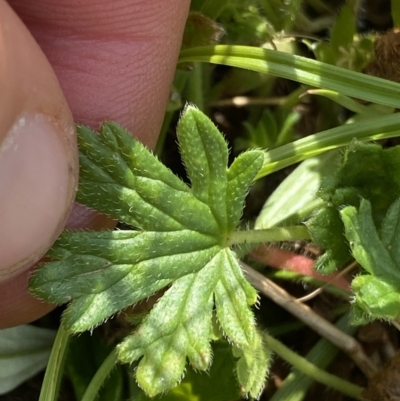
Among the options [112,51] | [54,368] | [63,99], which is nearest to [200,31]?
[112,51]

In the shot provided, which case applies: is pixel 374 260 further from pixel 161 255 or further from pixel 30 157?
pixel 30 157

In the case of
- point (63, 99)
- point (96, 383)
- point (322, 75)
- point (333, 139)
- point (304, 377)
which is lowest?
point (304, 377)

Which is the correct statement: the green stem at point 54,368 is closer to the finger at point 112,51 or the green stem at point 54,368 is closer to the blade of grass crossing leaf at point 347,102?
the finger at point 112,51

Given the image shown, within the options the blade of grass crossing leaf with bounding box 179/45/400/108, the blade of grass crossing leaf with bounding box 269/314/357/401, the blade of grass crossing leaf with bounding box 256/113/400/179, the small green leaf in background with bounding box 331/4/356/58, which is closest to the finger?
the blade of grass crossing leaf with bounding box 179/45/400/108

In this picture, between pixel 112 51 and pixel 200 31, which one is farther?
pixel 200 31

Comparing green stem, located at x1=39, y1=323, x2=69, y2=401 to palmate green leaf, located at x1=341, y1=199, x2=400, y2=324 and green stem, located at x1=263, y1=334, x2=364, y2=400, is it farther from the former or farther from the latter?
palmate green leaf, located at x1=341, y1=199, x2=400, y2=324

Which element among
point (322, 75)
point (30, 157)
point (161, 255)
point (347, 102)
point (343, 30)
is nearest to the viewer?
point (30, 157)

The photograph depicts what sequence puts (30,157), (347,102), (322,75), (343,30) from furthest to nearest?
1. (343,30)
2. (347,102)
3. (322,75)
4. (30,157)
